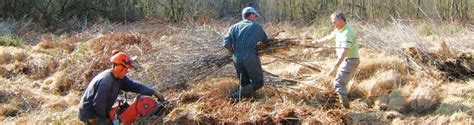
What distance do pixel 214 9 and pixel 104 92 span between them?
342 inches

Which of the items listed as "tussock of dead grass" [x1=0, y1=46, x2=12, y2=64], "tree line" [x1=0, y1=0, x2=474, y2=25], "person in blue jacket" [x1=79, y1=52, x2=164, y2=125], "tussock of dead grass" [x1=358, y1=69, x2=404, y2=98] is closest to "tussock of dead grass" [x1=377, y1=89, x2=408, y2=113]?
"tussock of dead grass" [x1=358, y1=69, x2=404, y2=98]

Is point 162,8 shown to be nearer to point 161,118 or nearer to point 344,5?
point 344,5

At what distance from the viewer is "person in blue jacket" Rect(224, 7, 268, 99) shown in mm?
7348

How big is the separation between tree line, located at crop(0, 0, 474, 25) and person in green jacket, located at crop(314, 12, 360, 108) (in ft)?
20.4

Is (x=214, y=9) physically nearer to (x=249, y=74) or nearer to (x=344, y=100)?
(x=249, y=74)

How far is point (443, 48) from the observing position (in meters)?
8.39

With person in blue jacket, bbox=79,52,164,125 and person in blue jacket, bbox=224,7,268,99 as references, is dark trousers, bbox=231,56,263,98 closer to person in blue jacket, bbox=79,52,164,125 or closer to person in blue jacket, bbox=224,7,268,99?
person in blue jacket, bbox=224,7,268,99

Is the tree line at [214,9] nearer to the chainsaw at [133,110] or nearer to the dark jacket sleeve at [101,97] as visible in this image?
the chainsaw at [133,110]

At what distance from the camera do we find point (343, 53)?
6965 millimetres

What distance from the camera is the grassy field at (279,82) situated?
7.32 metres

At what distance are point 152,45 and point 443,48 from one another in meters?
4.79

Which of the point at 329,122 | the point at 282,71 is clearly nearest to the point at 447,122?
the point at 329,122

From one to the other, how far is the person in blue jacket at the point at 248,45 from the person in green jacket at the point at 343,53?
868mm

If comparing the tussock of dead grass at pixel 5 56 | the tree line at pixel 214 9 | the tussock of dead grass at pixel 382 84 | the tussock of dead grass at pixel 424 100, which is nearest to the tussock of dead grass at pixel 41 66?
the tussock of dead grass at pixel 5 56
